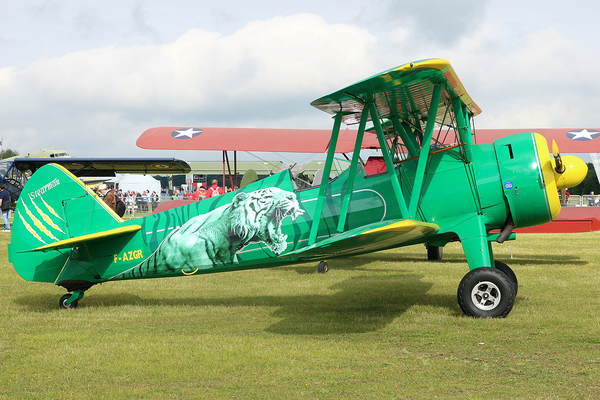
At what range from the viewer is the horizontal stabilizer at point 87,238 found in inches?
230

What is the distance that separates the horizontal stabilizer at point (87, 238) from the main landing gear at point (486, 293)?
13.3 feet

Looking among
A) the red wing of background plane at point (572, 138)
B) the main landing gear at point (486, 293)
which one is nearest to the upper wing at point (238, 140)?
the red wing of background plane at point (572, 138)

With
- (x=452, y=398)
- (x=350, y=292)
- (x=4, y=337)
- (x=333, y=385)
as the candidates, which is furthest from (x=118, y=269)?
(x=452, y=398)

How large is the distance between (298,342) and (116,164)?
18.5 metres

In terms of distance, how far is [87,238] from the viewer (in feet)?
19.7

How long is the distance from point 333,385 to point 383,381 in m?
0.38

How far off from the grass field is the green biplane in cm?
59

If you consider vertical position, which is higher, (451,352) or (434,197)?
(434,197)

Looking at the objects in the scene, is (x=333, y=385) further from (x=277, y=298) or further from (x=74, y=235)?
(x=74, y=235)

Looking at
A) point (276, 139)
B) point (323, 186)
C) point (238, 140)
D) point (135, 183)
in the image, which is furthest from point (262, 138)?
point (135, 183)

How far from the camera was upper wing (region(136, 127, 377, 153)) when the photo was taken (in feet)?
43.1

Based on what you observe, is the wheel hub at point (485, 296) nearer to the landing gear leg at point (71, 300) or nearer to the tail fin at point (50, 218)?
the tail fin at point (50, 218)

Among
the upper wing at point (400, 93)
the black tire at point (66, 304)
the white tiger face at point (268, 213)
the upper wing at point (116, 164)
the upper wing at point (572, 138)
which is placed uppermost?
the upper wing at point (116, 164)

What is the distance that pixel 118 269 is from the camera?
6.45 meters
